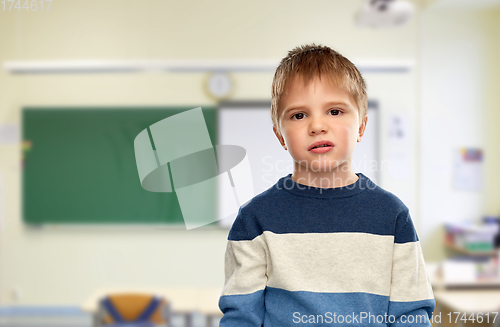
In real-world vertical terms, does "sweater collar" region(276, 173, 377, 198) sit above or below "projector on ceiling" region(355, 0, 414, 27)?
below

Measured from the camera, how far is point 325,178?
62cm

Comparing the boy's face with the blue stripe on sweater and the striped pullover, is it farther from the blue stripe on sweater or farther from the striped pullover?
the blue stripe on sweater

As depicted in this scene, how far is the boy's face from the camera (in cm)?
56

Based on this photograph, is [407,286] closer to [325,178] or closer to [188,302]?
[325,178]

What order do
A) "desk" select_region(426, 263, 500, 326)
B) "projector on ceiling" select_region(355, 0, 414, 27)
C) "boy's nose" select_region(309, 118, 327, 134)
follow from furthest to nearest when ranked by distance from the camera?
"projector on ceiling" select_region(355, 0, 414, 27), "desk" select_region(426, 263, 500, 326), "boy's nose" select_region(309, 118, 327, 134)

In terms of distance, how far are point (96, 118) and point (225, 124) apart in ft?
3.14

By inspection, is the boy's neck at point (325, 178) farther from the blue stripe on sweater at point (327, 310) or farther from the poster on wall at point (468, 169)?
the poster on wall at point (468, 169)

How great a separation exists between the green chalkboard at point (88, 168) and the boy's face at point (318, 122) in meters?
2.28

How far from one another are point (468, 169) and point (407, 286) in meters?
2.75

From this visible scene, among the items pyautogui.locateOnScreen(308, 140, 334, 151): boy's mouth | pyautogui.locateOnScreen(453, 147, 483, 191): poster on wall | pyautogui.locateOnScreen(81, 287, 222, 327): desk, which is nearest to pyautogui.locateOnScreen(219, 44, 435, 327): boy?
pyautogui.locateOnScreen(308, 140, 334, 151): boy's mouth

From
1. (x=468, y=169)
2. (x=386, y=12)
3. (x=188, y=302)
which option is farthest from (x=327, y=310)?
(x=468, y=169)

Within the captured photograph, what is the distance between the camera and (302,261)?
0.60m

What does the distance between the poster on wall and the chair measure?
2.33 metres

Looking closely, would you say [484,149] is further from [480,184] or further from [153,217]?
[153,217]
